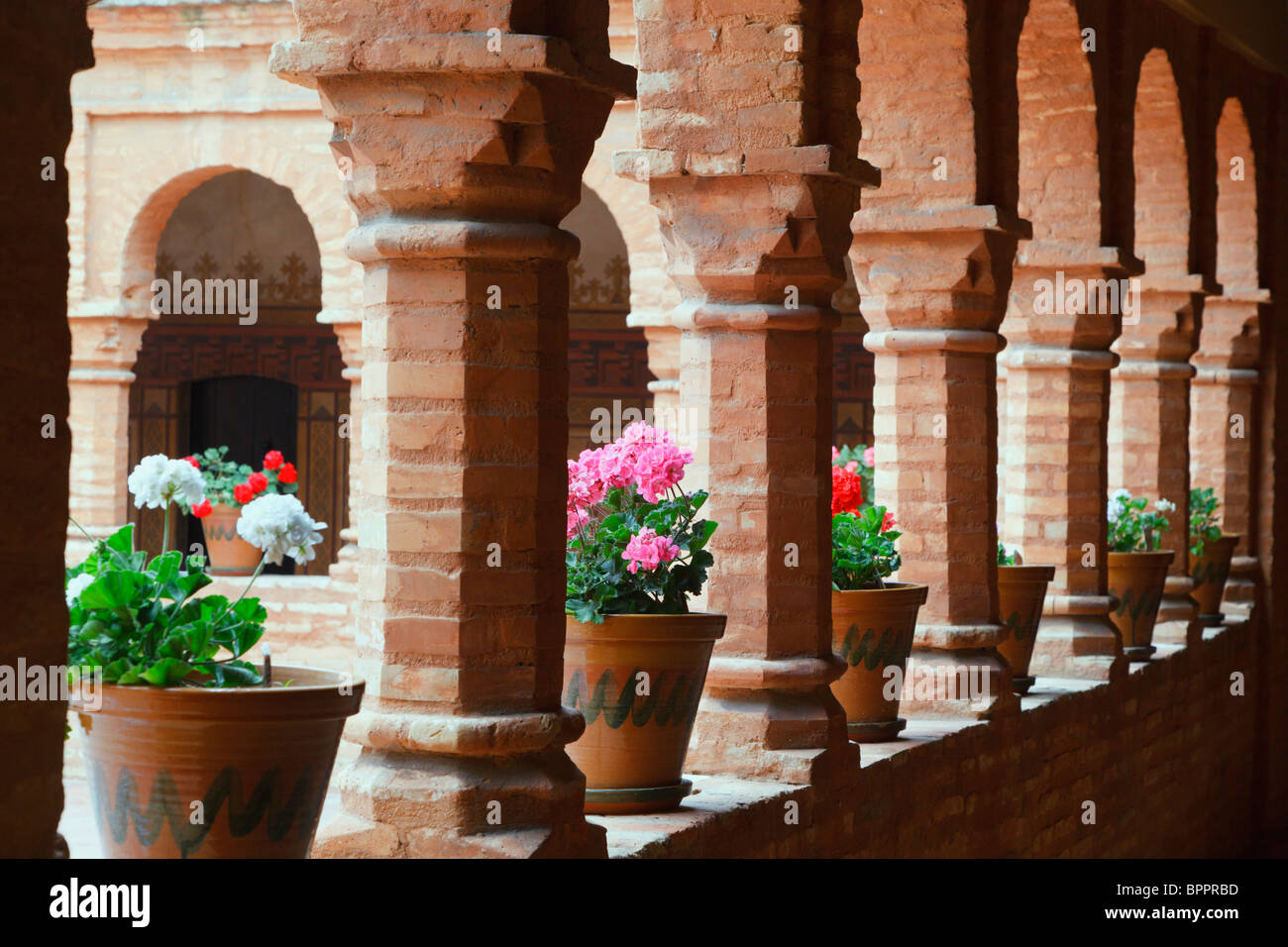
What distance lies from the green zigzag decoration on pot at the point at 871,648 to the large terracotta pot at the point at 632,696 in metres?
1.48

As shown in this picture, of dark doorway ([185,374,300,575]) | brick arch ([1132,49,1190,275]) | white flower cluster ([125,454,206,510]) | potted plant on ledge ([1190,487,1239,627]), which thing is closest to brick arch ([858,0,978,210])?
brick arch ([1132,49,1190,275])

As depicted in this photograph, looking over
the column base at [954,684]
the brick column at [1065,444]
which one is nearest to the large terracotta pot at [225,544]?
the brick column at [1065,444]

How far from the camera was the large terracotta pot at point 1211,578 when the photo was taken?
1125cm

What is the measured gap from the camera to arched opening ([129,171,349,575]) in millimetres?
16062

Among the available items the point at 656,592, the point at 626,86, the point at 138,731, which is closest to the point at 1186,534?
the point at 656,592

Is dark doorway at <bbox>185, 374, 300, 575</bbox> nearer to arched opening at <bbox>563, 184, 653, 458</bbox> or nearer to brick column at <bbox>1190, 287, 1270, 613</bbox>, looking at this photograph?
arched opening at <bbox>563, 184, 653, 458</bbox>

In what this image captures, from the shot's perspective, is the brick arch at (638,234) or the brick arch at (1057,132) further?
the brick arch at (638,234)

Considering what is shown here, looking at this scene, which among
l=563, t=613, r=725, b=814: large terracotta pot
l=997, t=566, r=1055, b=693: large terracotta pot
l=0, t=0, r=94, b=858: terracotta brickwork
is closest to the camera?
l=0, t=0, r=94, b=858: terracotta brickwork

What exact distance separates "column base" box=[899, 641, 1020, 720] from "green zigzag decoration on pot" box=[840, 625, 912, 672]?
0.64m

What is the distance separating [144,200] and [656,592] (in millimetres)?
9404

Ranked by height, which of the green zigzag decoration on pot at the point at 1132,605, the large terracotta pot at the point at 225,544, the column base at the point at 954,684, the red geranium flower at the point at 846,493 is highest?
the red geranium flower at the point at 846,493

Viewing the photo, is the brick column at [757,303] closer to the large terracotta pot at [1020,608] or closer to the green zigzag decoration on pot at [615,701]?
the green zigzag decoration on pot at [615,701]

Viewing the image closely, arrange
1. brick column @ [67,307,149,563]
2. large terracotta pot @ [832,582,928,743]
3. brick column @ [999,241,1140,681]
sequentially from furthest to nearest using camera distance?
brick column @ [67,307,149,563]
brick column @ [999,241,1140,681]
large terracotta pot @ [832,582,928,743]
